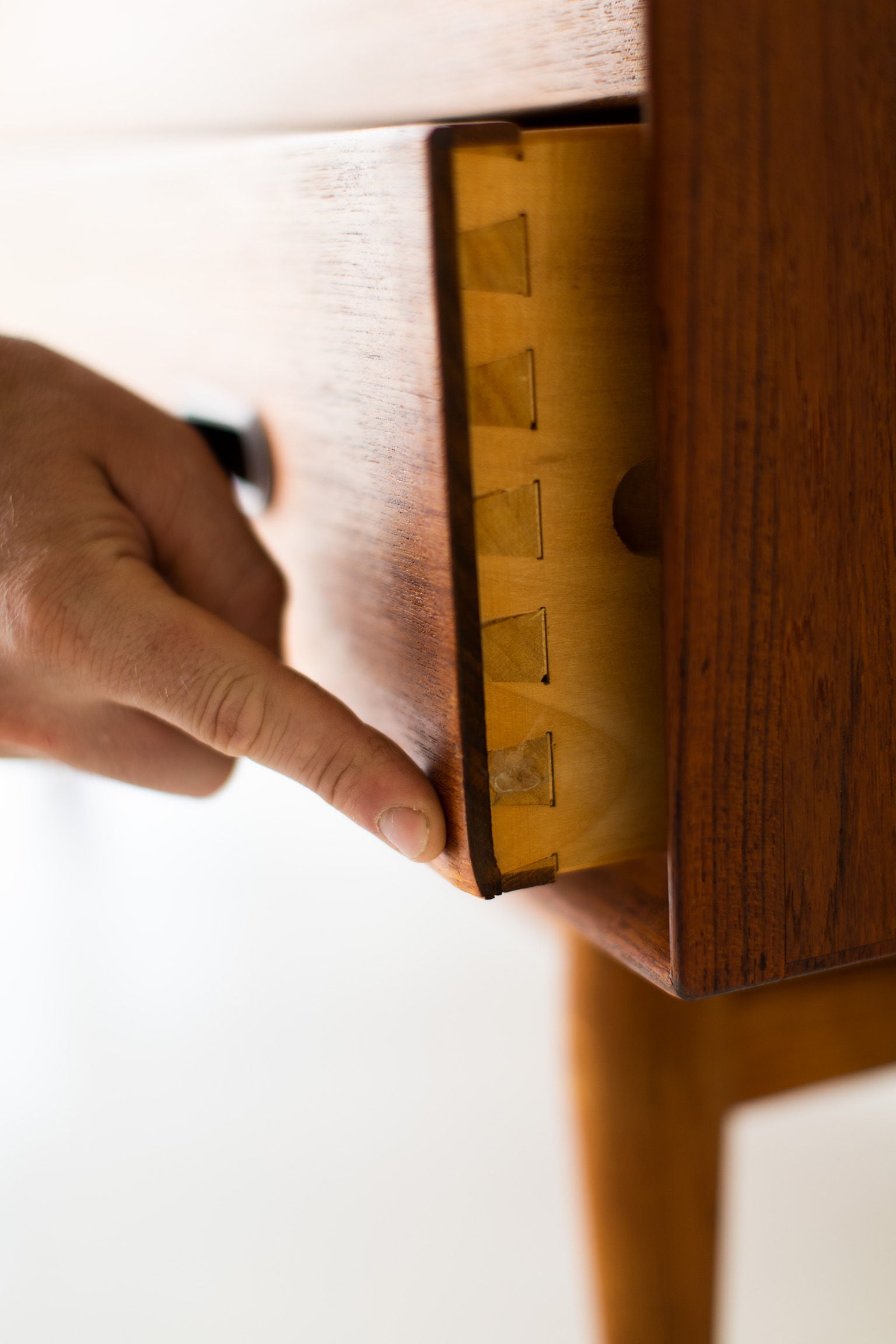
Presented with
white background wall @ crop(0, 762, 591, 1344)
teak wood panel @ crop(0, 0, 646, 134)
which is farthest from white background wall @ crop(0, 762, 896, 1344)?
teak wood panel @ crop(0, 0, 646, 134)

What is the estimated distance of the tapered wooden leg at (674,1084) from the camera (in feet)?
1.54

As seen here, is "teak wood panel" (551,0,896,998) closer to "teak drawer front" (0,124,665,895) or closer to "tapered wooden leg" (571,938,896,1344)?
"teak drawer front" (0,124,665,895)

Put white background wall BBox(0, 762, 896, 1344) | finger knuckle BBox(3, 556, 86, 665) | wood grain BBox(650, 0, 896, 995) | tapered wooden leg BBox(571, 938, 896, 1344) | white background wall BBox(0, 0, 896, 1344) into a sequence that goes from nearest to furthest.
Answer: wood grain BBox(650, 0, 896, 995)
finger knuckle BBox(3, 556, 86, 665)
tapered wooden leg BBox(571, 938, 896, 1344)
white background wall BBox(0, 0, 896, 1344)
white background wall BBox(0, 762, 896, 1344)

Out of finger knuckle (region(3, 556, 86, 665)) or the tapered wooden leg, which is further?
the tapered wooden leg

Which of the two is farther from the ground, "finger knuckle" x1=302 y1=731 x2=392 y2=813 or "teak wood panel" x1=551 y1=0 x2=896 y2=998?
"teak wood panel" x1=551 y1=0 x2=896 y2=998

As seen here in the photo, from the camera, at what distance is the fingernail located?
314 mm

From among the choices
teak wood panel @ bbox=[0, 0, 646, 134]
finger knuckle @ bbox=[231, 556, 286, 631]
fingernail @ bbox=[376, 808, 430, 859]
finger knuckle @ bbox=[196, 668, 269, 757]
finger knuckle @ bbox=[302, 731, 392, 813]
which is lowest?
fingernail @ bbox=[376, 808, 430, 859]

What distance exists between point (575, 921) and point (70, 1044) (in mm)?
866

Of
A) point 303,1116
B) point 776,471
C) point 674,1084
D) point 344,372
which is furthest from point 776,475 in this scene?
point 303,1116

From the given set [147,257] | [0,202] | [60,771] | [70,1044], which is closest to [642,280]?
[147,257]

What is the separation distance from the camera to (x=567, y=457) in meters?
0.29

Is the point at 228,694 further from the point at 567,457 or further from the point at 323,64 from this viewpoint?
the point at 323,64

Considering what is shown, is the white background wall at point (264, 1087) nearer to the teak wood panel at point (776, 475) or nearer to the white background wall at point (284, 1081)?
the white background wall at point (284, 1081)

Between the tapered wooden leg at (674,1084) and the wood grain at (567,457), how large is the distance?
0.18 metres
